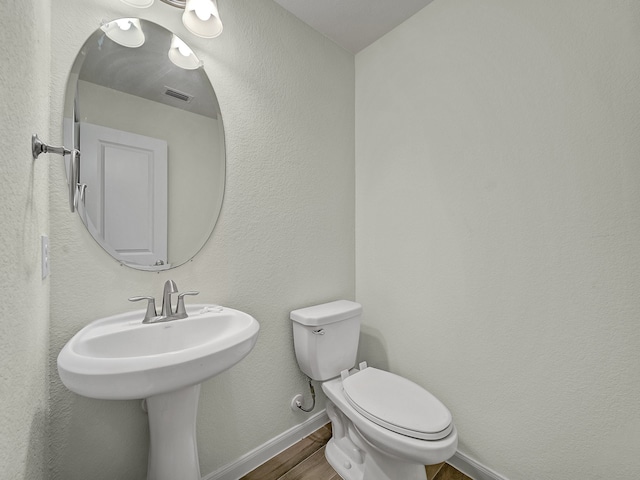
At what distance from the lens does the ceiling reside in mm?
1464

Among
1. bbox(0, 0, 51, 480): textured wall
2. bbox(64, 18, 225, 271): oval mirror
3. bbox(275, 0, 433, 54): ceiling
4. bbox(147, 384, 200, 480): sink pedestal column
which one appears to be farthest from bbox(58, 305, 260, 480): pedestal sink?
bbox(275, 0, 433, 54): ceiling

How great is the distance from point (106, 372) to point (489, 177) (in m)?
1.51

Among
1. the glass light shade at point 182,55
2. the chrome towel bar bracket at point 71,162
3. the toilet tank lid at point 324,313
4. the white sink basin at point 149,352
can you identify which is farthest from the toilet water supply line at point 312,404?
the glass light shade at point 182,55

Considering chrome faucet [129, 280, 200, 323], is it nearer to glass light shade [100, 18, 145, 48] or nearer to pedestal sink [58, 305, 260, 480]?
pedestal sink [58, 305, 260, 480]

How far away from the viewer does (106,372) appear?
2.14ft

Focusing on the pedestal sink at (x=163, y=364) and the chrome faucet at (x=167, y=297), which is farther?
the chrome faucet at (x=167, y=297)

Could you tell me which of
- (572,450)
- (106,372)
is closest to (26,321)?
(106,372)

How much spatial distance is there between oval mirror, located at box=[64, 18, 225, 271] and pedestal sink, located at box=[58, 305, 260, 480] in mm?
256

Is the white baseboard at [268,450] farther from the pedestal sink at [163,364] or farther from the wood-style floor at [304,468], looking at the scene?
the pedestal sink at [163,364]

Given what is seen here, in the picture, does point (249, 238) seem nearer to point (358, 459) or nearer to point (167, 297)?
point (167, 297)

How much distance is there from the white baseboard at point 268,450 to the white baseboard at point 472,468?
27.5 inches

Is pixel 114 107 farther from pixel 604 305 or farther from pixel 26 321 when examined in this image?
pixel 604 305

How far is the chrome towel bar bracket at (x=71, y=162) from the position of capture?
72 cm

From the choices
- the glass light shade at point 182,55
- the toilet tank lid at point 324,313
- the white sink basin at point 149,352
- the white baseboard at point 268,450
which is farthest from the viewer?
the toilet tank lid at point 324,313
